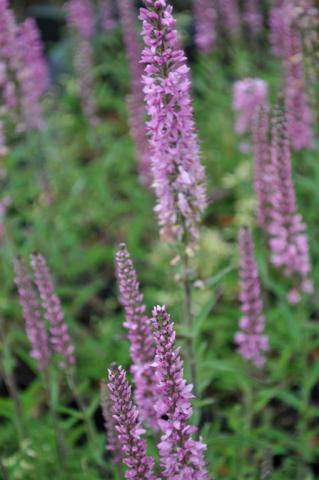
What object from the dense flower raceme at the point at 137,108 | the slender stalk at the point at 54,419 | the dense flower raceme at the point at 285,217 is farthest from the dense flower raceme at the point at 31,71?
the dense flower raceme at the point at 285,217

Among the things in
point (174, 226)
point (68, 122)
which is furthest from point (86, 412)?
point (68, 122)

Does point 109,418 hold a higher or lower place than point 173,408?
lower

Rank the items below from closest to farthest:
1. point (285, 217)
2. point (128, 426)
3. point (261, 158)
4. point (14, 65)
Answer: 1. point (128, 426)
2. point (285, 217)
3. point (261, 158)
4. point (14, 65)

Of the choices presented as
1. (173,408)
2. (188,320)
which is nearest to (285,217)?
(188,320)

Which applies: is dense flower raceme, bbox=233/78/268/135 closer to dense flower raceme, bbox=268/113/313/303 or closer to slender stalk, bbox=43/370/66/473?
dense flower raceme, bbox=268/113/313/303

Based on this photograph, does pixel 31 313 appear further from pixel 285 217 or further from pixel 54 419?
pixel 285 217

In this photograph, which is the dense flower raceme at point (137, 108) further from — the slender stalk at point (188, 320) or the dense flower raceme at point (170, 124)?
the dense flower raceme at point (170, 124)
